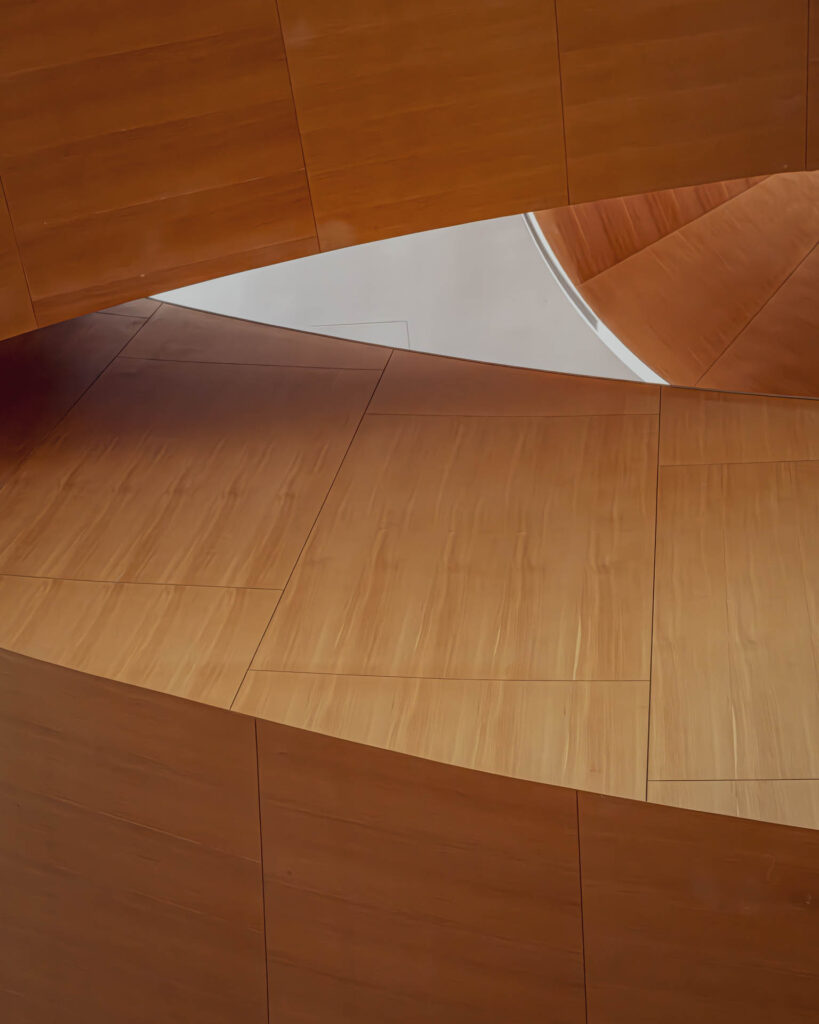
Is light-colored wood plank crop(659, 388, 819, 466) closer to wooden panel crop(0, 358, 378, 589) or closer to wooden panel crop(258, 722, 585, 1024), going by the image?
wooden panel crop(0, 358, 378, 589)

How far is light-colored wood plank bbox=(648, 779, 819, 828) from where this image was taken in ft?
4.65

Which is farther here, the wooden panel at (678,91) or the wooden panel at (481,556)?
the wooden panel at (678,91)

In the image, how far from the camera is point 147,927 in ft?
6.06

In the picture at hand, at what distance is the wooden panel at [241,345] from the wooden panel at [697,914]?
1.61 meters

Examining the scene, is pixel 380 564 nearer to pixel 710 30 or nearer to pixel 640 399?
pixel 640 399

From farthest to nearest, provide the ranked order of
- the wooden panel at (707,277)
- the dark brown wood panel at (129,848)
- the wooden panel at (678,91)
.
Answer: the wooden panel at (707,277) < the wooden panel at (678,91) < the dark brown wood panel at (129,848)

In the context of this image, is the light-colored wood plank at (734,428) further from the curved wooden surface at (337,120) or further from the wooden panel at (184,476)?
the wooden panel at (184,476)

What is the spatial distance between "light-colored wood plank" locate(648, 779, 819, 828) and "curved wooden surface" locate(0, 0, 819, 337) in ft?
4.18

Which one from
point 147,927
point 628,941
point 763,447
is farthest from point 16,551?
point 763,447

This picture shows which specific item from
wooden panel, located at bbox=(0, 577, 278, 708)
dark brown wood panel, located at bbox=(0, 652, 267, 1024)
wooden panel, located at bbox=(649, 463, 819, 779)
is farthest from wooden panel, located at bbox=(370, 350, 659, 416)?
dark brown wood panel, located at bbox=(0, 652, 267, 1024)

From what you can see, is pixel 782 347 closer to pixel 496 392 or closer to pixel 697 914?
pixel 496 392

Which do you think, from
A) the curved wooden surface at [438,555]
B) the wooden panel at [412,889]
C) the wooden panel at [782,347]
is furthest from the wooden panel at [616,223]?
the wooden panel at [412,889]

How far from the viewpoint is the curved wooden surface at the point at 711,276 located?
9.10 ft

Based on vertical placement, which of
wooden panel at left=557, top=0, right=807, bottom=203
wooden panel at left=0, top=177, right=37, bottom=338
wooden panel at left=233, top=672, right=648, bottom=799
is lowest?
wooden panel at left=233, top=672, right=648, bottom=799
